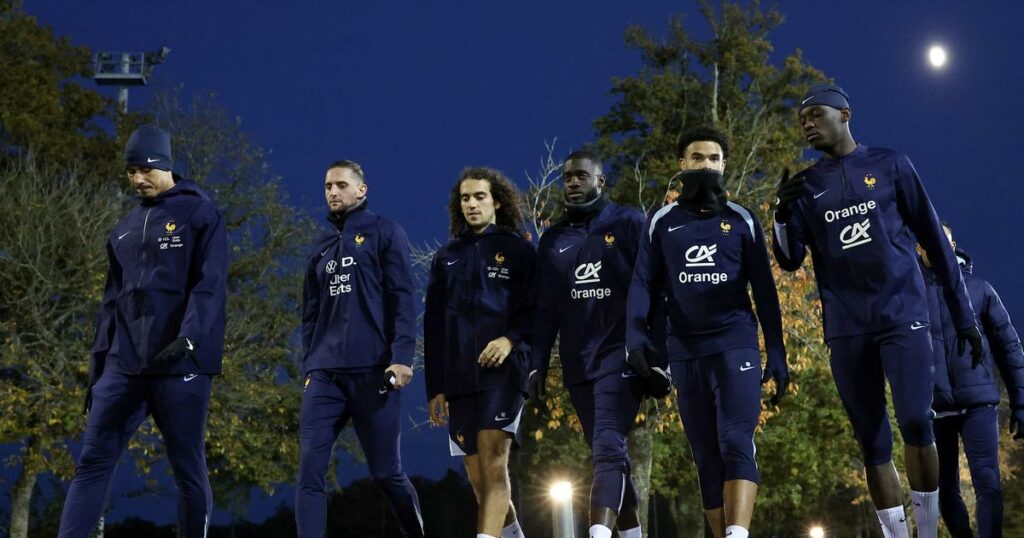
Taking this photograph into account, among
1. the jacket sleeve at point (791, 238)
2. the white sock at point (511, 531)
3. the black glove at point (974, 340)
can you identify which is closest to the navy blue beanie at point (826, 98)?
the jacket sleeve at point (791, 238)

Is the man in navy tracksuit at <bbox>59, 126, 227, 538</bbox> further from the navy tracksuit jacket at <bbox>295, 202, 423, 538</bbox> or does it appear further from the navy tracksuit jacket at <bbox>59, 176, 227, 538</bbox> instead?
the navy tracksuit jacket at <bbox>295, 202, 423, 538</bbox>

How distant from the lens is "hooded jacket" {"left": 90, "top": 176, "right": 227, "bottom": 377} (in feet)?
19.0

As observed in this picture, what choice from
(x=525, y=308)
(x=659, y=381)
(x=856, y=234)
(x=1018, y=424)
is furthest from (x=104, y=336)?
(x=1018, y=424)

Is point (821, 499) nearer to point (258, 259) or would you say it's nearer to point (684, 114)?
point (684, 114)

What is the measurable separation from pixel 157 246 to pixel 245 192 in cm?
2111

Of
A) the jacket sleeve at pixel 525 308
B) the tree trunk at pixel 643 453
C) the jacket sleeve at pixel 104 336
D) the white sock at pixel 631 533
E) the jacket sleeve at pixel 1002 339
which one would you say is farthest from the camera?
the tree trunk at pixel 643 453

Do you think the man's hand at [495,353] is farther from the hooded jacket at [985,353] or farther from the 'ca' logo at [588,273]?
the hooded jacket at [985,353]

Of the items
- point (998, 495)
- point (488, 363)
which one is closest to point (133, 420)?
point (488, 363)

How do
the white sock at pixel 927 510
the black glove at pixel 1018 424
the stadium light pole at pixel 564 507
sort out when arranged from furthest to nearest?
1. the stadium light pole at pixel 564 507
2. the black glove at pixel 1018 424
3. the white sock at pixel 927 510

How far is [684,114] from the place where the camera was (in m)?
29.3

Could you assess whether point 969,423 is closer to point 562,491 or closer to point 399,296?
point 562,491

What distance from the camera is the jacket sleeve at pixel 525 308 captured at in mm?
6848

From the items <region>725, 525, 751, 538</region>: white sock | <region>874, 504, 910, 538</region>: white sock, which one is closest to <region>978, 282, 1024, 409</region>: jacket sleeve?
<region>874, 504, 910, 538</region>: white sock

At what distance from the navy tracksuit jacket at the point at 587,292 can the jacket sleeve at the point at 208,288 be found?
204 centimetres
